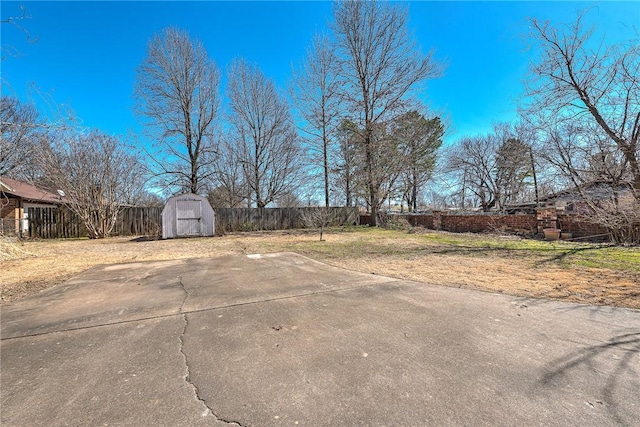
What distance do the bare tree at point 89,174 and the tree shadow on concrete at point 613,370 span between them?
16.5m

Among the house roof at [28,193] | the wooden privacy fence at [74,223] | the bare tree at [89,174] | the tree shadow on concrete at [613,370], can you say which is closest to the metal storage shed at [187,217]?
the wooden privacy fence at [74,223]

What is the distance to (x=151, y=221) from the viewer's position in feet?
49.5

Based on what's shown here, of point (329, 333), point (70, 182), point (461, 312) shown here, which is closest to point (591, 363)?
point (461, 312)

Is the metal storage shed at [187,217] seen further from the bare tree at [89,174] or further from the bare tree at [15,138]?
the bare tree at [15,138]

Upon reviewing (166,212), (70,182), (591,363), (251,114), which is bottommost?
(591,363)

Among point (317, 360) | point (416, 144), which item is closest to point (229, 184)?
point (416, 144)

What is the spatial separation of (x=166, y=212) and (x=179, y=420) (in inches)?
524

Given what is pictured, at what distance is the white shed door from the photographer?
13516mm

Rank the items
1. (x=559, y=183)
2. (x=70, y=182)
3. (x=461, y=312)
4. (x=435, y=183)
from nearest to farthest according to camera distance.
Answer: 1. (x=461, y=312)
2. (x=559, y=183)
3. (x=70, y=182)
4. (x=435, y=183)

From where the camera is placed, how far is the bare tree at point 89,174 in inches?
496

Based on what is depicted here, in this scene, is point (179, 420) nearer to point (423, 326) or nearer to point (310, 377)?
point (310, 377)

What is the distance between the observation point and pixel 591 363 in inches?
87.6

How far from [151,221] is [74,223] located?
10.6ft

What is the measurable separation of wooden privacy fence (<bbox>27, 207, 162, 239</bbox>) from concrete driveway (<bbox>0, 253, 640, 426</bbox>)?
12226mm
